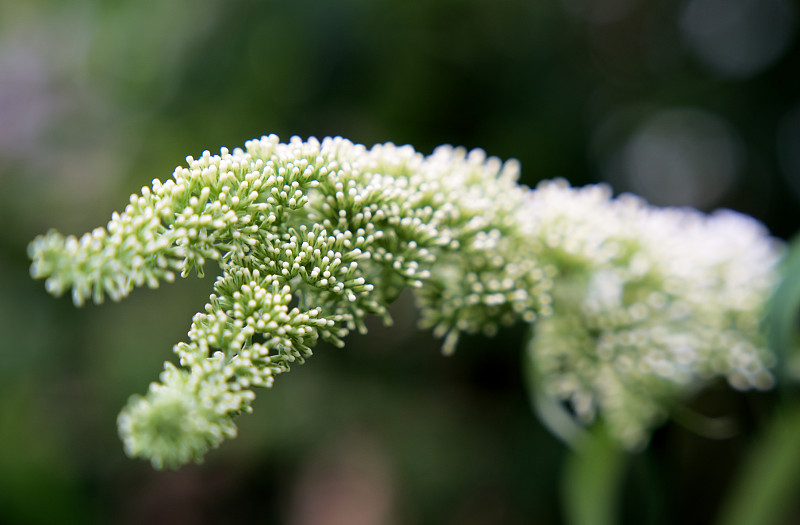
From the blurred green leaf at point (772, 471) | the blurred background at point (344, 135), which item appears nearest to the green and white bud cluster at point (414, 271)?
the blurred green leaf at point (772, 471)

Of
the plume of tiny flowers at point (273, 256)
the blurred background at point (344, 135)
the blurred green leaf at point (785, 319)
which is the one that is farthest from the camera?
the blurred background at point (344, 135)

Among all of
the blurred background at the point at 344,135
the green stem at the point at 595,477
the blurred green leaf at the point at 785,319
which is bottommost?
the green stem at the point at 595,477

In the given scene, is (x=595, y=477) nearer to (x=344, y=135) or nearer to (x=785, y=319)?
(x=785, y=319)

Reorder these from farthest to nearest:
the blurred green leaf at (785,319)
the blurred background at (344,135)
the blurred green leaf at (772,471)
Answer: the blurred background at (344,135) → the blurred green leaf at (772,471) → the blurred green leaf at (785,319)

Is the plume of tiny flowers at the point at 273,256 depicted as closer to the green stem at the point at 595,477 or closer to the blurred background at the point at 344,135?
the green stem at the point at 595,477

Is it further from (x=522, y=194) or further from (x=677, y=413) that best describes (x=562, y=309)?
(x=677, y=413)

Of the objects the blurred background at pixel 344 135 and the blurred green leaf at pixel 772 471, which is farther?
the blurred background at pixel 344 135

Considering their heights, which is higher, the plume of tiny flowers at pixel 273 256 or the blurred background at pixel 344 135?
the blurred background at pixel 344 135
